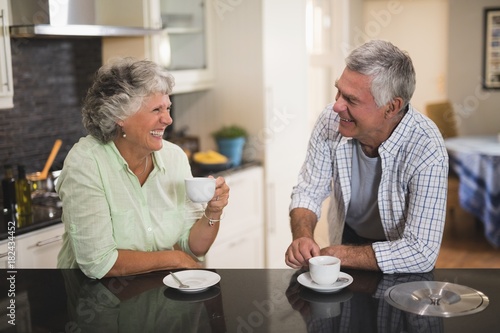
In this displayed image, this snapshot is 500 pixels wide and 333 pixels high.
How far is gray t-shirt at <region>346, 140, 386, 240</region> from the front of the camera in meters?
2.31

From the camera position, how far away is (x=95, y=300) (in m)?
1.75

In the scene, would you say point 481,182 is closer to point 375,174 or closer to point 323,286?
point 375,174

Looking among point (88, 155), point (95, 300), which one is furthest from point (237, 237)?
point (95, 300)

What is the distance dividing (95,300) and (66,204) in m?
0.40

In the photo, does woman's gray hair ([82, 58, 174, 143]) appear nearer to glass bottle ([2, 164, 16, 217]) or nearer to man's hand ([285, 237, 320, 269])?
man's hand ([285, 237, 320, 269])

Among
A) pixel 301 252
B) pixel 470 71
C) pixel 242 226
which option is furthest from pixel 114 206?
pixel 470 71

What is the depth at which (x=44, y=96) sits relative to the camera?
11.4 feet

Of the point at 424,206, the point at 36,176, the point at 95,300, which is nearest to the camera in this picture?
the point at 95,300

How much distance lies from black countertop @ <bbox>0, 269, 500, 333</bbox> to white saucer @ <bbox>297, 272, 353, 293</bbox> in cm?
2

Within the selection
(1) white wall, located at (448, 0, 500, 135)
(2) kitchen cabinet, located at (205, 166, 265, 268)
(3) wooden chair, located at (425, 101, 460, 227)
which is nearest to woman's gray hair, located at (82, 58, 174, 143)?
(2) kitchen cabinet, located at (205, 166, 265, 268)

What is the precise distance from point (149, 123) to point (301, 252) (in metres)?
0.63

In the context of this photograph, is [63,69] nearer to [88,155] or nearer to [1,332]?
[88,155]

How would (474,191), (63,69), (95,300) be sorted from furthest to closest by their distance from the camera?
(474,191) < (63,69) < (95,300)

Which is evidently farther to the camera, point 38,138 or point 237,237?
point 237,237
